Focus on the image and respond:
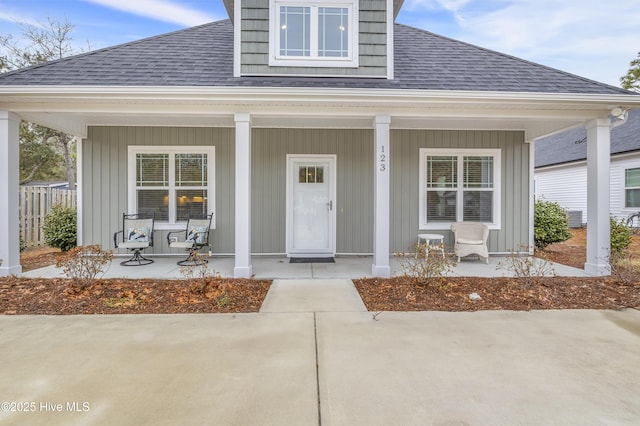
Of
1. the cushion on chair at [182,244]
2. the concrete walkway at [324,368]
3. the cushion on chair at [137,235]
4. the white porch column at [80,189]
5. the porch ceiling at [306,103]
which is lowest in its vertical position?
the concrete walkway at [324,368]

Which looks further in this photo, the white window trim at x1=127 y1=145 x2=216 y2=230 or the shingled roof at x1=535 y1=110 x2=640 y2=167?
the shingled roof at x1=535 y1=110 x2=640 y2=167

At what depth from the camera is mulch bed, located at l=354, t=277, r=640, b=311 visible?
385 centimetres

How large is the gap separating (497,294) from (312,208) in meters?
3.83

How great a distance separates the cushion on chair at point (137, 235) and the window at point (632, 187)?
15.2 metres

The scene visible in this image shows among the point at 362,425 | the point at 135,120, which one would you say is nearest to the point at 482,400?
the point at 362,425

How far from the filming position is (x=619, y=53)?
61.9 ft

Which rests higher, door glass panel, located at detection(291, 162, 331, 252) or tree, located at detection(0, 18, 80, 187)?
tree, located at detection(0, 18, 80, 187)

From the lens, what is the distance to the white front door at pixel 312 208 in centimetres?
683

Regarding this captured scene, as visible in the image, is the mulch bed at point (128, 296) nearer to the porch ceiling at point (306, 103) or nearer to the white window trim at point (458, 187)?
the porch ceiling at point (306, 103)

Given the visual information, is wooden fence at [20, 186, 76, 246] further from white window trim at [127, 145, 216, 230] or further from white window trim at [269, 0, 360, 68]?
white window trim at [269, 0, 360, 68]

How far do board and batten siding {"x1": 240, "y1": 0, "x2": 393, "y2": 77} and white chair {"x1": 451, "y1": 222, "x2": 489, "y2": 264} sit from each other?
3395 mm

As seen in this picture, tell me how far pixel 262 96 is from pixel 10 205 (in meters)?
4.19

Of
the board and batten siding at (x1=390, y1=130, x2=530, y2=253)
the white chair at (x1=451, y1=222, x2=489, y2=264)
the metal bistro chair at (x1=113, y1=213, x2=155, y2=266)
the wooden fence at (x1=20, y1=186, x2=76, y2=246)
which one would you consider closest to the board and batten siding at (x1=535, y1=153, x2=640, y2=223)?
the board and batten siding at (x1=390, y1=130, x2=530, y2=253)

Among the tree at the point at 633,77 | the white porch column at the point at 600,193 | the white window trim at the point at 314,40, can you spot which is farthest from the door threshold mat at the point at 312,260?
the tree at the point at 633,77
